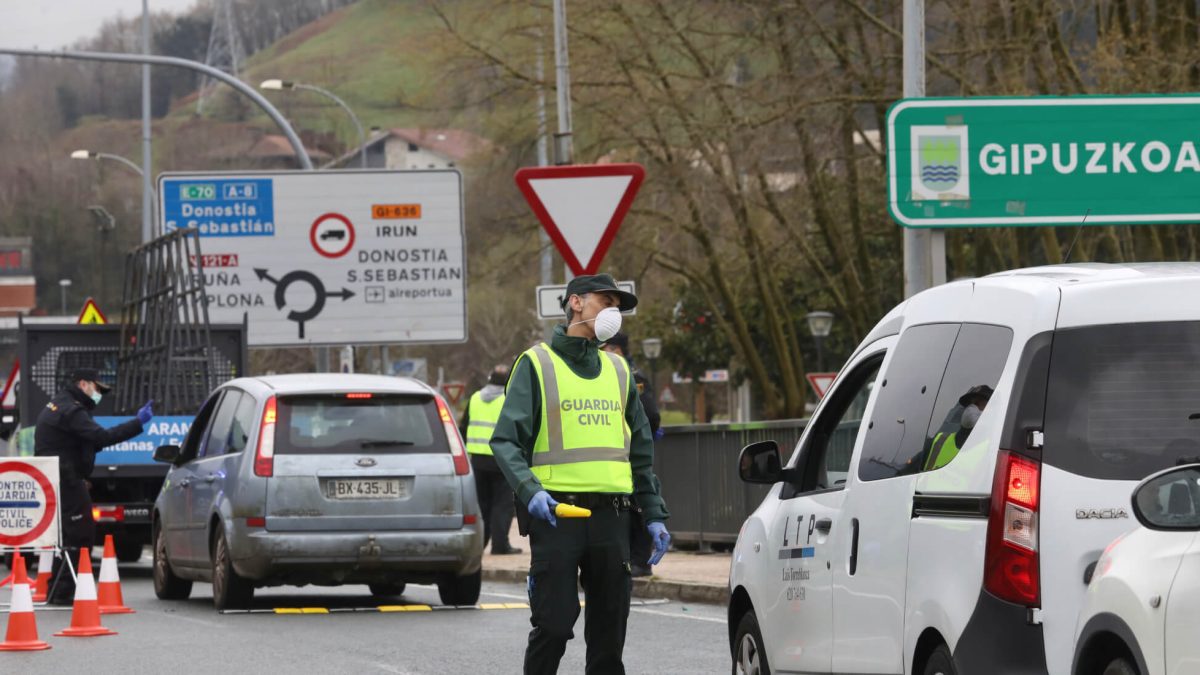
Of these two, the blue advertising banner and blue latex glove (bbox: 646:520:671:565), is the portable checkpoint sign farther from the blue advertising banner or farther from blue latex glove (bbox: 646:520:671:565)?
blue latex glove (bbox: 646:520:671:565)

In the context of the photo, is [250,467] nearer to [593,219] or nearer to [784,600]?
[593,219]

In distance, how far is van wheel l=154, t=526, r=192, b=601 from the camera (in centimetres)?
1666

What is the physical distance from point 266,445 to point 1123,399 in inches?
379

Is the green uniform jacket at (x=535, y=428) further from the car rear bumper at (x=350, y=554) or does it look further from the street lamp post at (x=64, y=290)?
the street lamp post at (x=64, y=290)

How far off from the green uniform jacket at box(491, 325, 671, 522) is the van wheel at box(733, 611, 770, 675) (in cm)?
53

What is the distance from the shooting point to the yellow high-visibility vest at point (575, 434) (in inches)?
324

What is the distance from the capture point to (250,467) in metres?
14.8

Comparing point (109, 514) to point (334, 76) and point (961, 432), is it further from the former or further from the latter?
point (334, 76)

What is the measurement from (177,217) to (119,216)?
4212cm

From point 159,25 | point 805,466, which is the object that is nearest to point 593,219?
point 805,466

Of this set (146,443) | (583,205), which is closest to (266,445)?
(583,205)

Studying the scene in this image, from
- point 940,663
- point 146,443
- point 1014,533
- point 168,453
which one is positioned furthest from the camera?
point 146,443

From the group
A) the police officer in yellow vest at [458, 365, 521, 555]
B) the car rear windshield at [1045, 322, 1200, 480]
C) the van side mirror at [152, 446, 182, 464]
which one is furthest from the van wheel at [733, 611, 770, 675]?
the police officer in yellow vest at [458, 365, 521, 555]

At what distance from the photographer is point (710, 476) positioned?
21.2m
